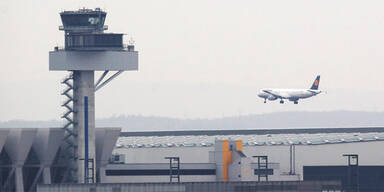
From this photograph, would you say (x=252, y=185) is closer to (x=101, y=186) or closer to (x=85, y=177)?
(x=101, y=186)

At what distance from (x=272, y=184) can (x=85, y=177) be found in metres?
45.4

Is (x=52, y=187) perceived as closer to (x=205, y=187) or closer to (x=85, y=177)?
(x=205, y=187)

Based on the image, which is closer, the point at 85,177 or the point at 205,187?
the point at 205,187

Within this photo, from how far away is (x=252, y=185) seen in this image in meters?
158

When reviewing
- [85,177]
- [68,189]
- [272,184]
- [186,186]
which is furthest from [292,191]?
[85,177]

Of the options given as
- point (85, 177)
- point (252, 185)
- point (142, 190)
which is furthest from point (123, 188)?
point (85, 177)

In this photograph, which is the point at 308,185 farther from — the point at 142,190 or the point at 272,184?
the point at 142,190

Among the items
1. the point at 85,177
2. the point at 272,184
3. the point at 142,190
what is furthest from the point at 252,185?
the point at 85,177

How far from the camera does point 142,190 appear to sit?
153875 mm

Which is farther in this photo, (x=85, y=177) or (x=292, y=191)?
(x=85, y=177)

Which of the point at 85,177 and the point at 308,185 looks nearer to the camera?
the point at 308,185

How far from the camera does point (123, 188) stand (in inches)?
6088

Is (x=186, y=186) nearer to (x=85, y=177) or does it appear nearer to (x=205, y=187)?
(x=205, y=187)

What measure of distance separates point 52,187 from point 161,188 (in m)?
11.7
